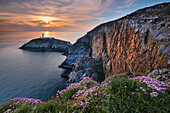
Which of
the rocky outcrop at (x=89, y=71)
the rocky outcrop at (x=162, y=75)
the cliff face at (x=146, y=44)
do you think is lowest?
the rocky outcrop at (x=89, y=71)

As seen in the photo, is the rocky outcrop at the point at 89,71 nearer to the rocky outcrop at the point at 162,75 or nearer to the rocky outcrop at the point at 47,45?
the rocky outcrop at the point at 162,75

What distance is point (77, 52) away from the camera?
251 feet

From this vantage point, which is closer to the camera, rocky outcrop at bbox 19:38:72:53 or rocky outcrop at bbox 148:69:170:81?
rocky outcrop at bbox 148:69:170:81

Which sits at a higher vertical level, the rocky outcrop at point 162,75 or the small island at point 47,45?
the small island at point 47,45

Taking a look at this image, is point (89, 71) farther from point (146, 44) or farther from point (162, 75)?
point (162, 75)

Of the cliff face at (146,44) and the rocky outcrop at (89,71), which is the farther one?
the rocky outcrop at (89,71)

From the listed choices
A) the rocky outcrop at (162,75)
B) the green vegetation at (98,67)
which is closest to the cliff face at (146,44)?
the rocky outcrop at (162,75)

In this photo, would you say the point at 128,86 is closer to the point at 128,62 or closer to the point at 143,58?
the point at 143,58

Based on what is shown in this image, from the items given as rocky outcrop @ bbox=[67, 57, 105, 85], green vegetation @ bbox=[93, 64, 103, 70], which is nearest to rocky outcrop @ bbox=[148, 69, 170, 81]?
rocky outcrop @ bbox=[67, 57, 105, 85]

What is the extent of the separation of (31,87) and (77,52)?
1830 inches

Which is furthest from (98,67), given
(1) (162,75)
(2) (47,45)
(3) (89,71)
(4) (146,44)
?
(2) (47,45)

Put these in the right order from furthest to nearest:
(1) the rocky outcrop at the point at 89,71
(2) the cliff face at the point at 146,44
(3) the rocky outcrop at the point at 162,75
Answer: (1) the rocky outcrop at the point at 89,71
(2) the cliff face at the point at 146,44
(3) the rocky outcrop at the point at 162,75

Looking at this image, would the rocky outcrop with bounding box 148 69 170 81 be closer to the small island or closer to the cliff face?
the cliff face

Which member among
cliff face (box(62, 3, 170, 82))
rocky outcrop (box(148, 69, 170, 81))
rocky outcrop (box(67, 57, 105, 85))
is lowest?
rocky outcrop (box(67, 57, 105, 85))
